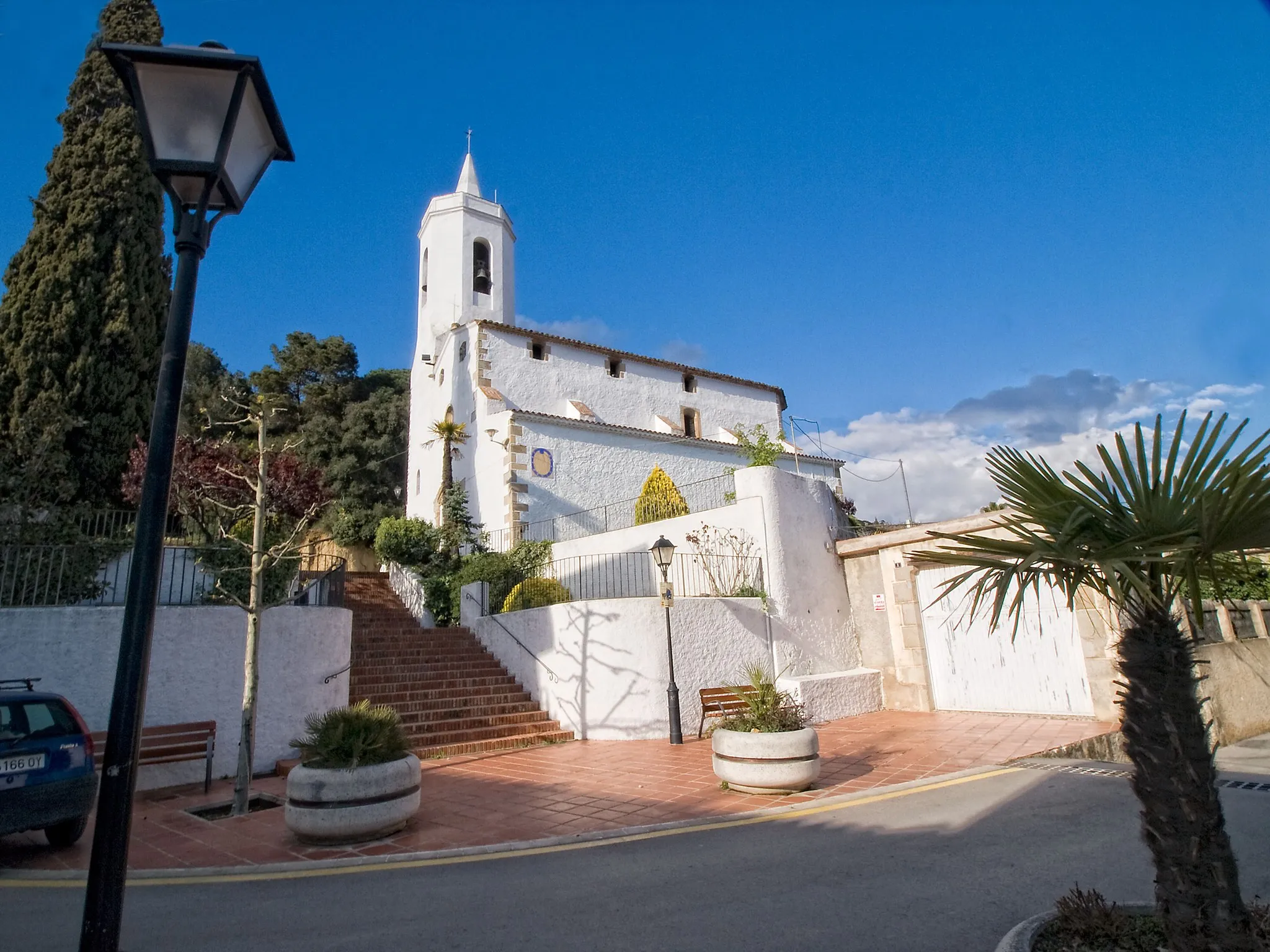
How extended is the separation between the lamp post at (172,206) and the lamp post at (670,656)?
357 inches

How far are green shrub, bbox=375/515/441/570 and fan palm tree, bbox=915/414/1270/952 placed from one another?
17.9 metres

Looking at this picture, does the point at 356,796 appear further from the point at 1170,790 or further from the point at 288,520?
the point at 288,520

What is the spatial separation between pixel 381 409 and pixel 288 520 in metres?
17.7

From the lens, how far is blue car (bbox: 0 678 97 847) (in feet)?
19.6

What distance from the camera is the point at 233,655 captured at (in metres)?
10.3

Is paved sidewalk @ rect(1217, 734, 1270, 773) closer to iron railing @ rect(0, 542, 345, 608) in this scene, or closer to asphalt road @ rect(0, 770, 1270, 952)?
asphalt road @ rect(0, 770, 1270, 952)

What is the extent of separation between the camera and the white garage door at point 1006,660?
1270 centimetres

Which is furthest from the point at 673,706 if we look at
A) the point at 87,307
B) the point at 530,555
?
the point at 87,307

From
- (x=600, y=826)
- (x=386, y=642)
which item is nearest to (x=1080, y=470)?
(x=600, y=826)

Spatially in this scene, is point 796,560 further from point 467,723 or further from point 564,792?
point 564,792

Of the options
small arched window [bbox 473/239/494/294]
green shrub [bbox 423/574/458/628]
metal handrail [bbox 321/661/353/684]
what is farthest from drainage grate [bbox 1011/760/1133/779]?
small arched window [bbox 473/239/494/294]

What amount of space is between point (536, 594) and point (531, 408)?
10603 millimetres

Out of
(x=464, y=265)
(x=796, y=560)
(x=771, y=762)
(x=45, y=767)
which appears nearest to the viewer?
(x=45, y=767)

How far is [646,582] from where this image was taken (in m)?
15.6
